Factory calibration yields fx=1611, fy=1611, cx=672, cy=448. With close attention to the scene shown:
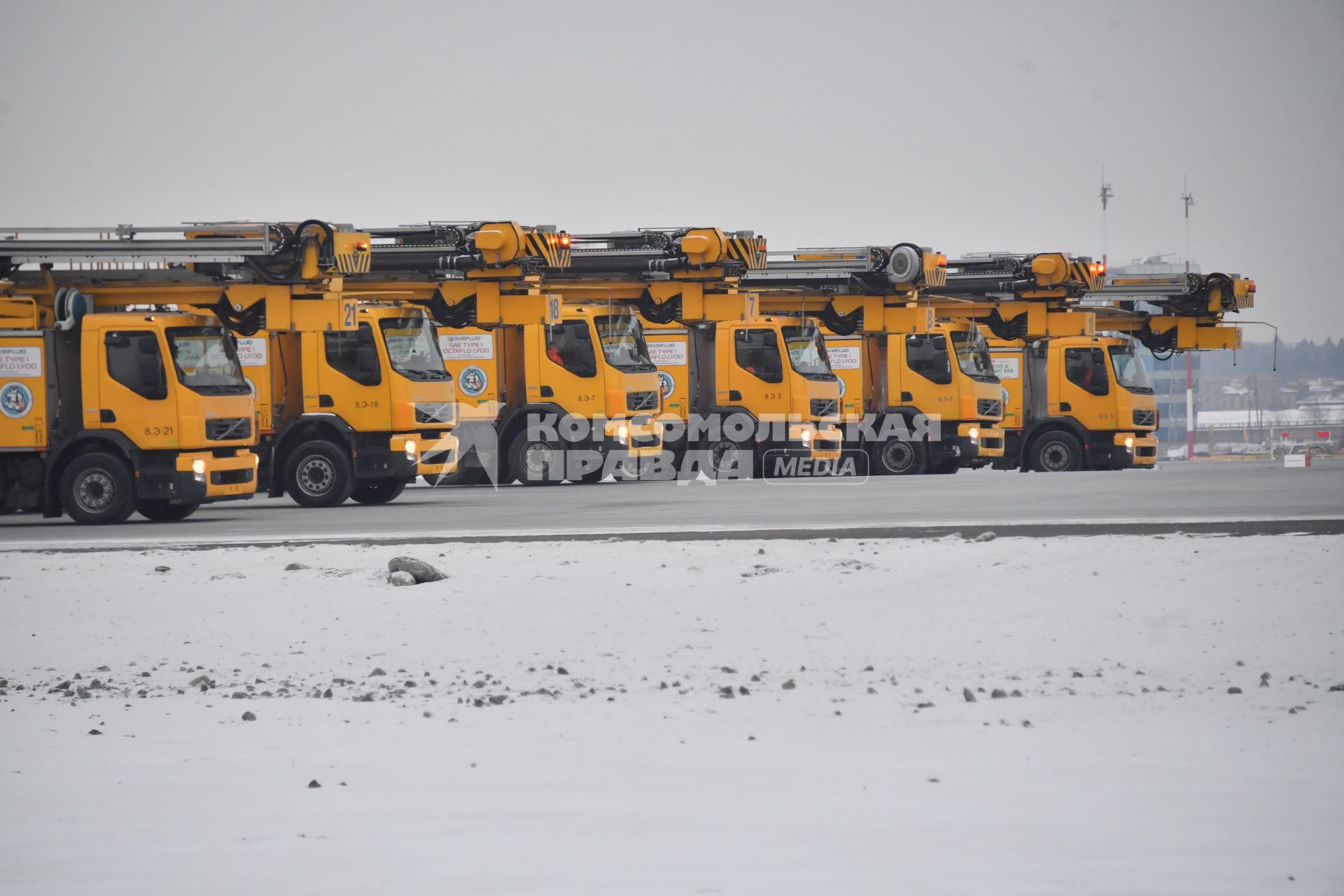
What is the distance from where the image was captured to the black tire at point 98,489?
60.5ft

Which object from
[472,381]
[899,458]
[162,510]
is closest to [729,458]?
[899,458]

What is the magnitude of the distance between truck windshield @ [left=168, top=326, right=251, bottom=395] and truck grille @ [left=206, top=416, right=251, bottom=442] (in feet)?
1.03

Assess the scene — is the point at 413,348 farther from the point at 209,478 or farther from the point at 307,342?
the point at 209,478

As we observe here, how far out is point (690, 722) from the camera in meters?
7.96

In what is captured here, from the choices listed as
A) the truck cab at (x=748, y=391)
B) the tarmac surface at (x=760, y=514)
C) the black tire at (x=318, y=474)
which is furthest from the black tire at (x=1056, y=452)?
the black tire at (x=318, y=474)

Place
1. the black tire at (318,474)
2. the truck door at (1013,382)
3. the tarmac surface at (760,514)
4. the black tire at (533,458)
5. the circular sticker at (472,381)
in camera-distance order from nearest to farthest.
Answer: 1. the tarmac surface at (760,514)
2. the black tire at (318,474)
3. the circular sticker at (472,381)
4. the black tire at (533,458)
5. the truck door at (1013,382)

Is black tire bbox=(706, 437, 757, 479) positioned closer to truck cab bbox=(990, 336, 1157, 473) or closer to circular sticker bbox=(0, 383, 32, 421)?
truck cab bbox=(990, 336, 1157, 473)

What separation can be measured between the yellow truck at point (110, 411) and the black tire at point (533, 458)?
23.9 ft

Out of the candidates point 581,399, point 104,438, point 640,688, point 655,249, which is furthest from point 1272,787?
point 655,249

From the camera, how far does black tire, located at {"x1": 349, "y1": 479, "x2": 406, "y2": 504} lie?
22453 mm

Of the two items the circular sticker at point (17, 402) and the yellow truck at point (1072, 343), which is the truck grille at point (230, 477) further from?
the yellow truck at point (1072, 343)

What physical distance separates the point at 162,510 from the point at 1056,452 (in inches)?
714

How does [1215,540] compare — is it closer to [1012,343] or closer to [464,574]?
[464,574]

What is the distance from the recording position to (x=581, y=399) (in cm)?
2588
